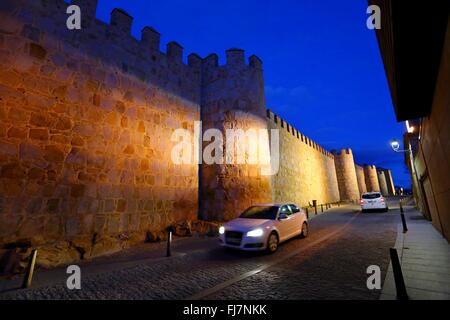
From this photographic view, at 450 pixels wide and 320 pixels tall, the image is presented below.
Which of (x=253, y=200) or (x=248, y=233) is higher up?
(x=253, y=200)

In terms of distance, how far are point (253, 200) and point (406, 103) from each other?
7658 millimetres

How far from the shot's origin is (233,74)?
41.1 feet

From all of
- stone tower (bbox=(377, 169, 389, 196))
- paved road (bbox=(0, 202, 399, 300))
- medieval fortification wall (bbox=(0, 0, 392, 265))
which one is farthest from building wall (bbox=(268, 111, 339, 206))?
stone tower (bbox=(377, 169, 389, 196))

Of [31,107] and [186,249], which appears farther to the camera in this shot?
[186,249]

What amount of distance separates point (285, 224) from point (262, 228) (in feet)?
4.73

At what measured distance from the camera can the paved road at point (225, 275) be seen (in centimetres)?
391

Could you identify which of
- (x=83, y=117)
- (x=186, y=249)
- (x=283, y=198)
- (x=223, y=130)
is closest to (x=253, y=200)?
(x=223, y=130)

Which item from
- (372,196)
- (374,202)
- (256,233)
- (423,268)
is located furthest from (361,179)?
(256,233)

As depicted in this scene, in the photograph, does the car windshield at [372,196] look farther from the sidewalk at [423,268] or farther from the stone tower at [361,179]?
the stone tower at [361,179]

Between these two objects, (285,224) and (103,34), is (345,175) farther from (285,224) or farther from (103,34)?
(103,34)

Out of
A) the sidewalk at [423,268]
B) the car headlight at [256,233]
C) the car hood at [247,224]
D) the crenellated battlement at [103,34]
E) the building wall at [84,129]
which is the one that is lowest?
the sidewalk at [423,268]

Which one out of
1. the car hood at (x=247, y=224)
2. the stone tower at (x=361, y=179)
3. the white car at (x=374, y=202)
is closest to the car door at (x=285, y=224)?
the car hood at (x=247, y=224)

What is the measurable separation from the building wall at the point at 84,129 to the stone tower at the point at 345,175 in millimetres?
33031

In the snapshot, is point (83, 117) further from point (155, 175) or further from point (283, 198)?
point (283, 198)
